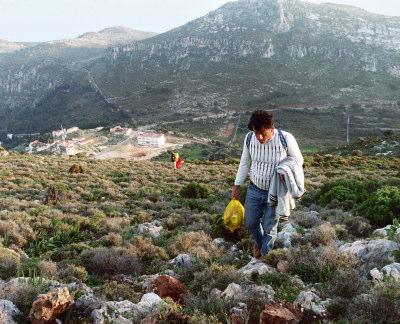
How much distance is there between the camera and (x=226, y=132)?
10231 centimetres

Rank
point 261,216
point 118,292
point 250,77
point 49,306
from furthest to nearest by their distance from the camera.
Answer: point 250,77
point 261,216
point 118,292
point 49,306

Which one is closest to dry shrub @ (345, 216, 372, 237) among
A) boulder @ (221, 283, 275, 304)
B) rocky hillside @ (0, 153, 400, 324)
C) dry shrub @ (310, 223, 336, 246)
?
rocky hillside @ (0, 153, 400, 324)

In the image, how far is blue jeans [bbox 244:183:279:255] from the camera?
598 centimetres

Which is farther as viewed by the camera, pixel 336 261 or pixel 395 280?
pixel 336 261

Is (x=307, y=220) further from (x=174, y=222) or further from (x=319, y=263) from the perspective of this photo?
(x=319, y=263)

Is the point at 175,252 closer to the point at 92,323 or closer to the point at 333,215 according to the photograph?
the point at 92,323

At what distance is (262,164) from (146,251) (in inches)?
105

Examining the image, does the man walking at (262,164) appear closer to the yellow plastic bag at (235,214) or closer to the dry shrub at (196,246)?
the yellow plastic bag at (235,214)

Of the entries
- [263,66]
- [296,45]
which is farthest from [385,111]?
[296,45]

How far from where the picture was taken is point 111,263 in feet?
20.5

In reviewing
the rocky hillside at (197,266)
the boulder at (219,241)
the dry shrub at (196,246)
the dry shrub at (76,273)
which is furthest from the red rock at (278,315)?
the boulder at (219,241)

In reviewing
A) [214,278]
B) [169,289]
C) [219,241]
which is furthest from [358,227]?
[169,289]

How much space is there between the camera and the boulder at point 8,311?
13.4 ft

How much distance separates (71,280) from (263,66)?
17484 cm
